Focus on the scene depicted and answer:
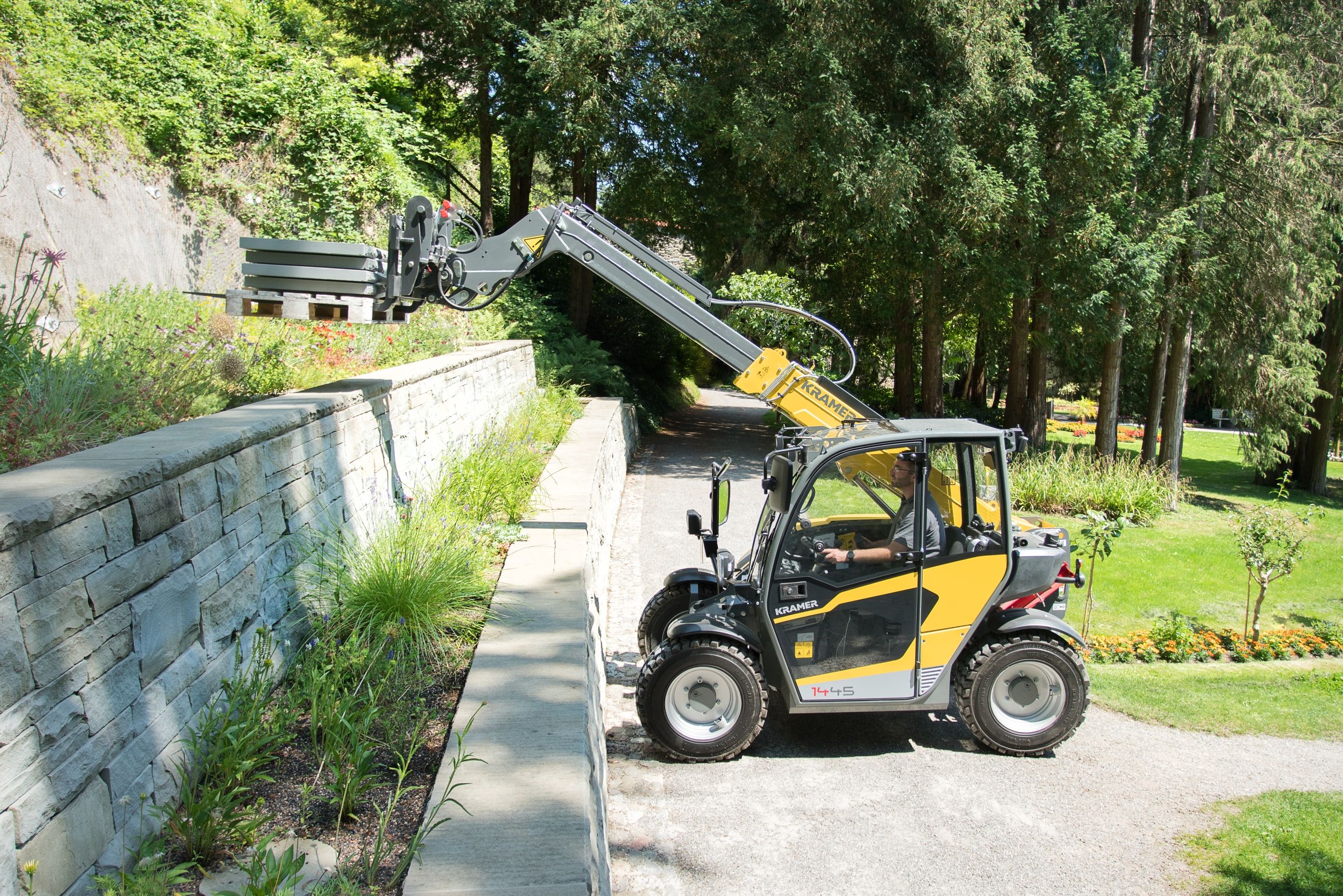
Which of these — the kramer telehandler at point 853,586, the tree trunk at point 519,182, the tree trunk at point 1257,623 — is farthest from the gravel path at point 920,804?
the tree trunk at point 519,182

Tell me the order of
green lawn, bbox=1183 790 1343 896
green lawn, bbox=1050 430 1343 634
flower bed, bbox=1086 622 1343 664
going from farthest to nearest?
green lawn, bbox=1050 430 1343 634
flower bed, bbox=1086 622 1343 664
green lawn, bbox=1183 790 1343 896

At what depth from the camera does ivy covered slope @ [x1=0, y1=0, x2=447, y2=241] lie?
861 centimetres

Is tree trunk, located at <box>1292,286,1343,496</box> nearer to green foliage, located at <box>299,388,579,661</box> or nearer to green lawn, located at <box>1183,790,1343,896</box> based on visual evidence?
green lawn, located at <box>1183,790,1343,896</box>

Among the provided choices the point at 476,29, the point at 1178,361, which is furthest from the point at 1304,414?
the point at 476,29

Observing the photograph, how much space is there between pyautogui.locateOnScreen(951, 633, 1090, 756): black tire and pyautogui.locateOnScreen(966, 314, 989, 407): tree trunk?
67.9 feet

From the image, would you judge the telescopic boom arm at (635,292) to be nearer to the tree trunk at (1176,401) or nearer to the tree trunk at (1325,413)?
the tree trunk at (1176,401)

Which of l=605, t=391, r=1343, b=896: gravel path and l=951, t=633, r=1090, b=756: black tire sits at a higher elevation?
l=951, t=633, r=1090, b=756: black tire

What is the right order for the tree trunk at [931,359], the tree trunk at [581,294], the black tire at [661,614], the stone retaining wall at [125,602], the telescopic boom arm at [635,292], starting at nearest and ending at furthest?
the stone retaining wall at [125,602] → the telescopic boom arm at [635,292] → the black tire at [661,614] → the tree trunk at [931,359] → the tree trunk at [581,294]

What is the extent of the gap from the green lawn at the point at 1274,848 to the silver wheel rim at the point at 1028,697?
1011mm

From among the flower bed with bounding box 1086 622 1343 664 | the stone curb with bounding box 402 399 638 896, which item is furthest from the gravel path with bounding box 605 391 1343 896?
the flower bed with bounding box 1086 622 1343 664

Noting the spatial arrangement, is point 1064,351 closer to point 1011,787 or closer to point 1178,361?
point 1178,361

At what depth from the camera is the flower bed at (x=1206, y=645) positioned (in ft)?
25.8

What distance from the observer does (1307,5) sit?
16.2 metres

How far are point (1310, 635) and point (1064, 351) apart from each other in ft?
41.1
